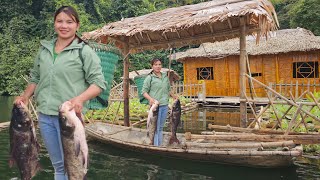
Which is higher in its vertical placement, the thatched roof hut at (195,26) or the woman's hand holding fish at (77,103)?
the thatched roof hut at (195,26)

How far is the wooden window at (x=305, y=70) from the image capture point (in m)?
19.3

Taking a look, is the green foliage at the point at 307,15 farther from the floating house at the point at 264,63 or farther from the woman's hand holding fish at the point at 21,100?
the woman's hand holding fish at the point at 21,100

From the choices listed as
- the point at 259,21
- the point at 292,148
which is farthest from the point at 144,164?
the point at 259,21

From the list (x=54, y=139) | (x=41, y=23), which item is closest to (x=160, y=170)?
(x=54, y=139)

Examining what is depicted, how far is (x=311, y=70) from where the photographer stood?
19.5m

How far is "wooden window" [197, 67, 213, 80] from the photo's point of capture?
22.5m

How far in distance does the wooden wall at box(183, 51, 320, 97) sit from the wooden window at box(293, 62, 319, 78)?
1.03 ft

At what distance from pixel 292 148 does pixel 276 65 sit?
50.3ft

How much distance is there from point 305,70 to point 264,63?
241 cm

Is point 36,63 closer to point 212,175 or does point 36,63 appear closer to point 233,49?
point 212,175

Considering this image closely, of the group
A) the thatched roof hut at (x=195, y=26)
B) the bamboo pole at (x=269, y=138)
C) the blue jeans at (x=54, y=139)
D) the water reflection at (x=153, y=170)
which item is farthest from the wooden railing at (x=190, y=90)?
the blue jeans at (x=54, y=139)

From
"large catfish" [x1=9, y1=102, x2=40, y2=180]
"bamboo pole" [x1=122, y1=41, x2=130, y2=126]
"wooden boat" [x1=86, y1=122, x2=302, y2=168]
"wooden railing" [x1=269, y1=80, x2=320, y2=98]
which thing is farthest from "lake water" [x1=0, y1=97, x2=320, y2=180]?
"wooden railing" [x1=269, y1=80, x2=320, y2=98]

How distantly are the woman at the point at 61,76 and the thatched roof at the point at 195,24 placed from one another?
477 cm

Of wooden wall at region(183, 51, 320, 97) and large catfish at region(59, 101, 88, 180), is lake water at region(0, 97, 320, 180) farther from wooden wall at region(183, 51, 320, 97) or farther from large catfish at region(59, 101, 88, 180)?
wooden wall at region(183, 51, 320, 97)
